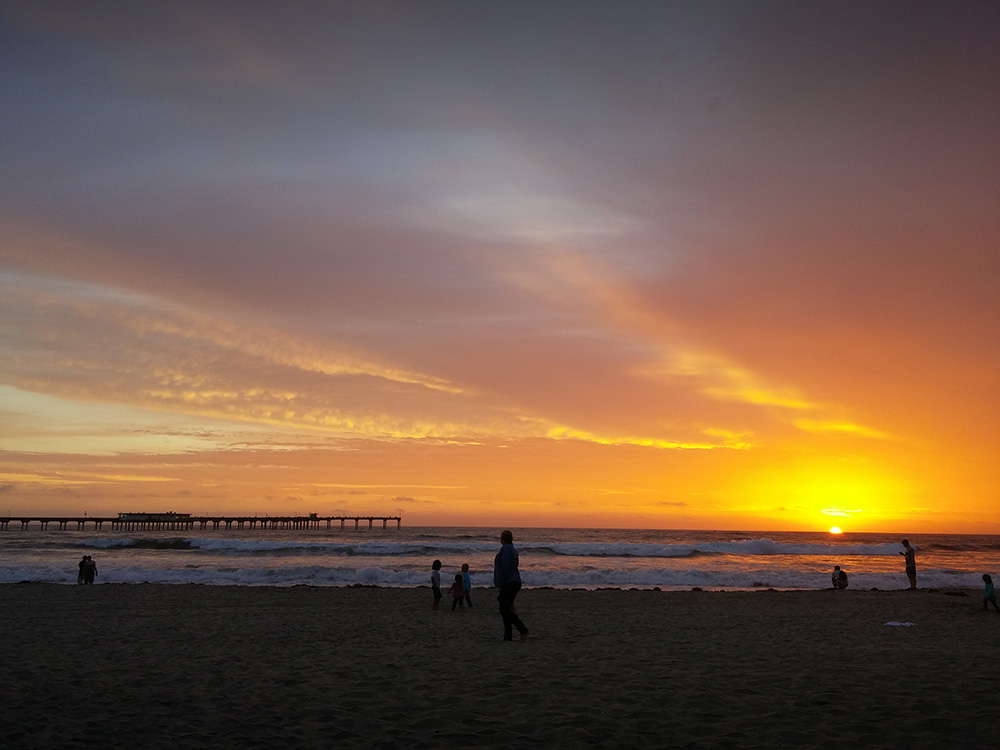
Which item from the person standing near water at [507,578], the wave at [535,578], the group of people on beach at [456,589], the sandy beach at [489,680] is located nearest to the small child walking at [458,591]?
the group of people on beach at [456,589]

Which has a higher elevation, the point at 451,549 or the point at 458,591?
the point at 458,591

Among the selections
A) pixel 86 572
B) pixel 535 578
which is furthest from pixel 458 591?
pixel 86 572

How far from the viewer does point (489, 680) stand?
8547mm

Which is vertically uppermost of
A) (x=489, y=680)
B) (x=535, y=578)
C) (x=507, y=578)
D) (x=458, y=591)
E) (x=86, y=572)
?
(x=507, y=578)

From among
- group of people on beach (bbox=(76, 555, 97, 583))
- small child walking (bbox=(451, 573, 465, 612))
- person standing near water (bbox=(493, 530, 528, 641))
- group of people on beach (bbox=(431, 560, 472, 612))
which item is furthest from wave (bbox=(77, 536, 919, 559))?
person standing near water (bbox=(493, 530, 528, 641))

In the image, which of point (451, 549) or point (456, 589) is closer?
point (456, 589)

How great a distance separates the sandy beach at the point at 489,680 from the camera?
6281 mm

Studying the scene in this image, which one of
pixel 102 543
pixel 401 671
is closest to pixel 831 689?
pixel 401 671

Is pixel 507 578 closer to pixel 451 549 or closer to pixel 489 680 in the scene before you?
pixel 489 680

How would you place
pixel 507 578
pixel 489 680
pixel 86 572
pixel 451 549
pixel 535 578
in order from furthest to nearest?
pixel 451 549 < pixel 535 578 < pixel 86 572 < pixel 507 578 < pixel 489 680

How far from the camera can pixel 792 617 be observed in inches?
650

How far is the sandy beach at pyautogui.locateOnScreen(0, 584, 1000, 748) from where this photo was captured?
6281 mm

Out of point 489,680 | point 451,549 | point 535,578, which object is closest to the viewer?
point 489,680

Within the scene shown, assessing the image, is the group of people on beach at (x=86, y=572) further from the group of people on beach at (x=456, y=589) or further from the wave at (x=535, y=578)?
the group of people on beach at (x=456, y=589)
